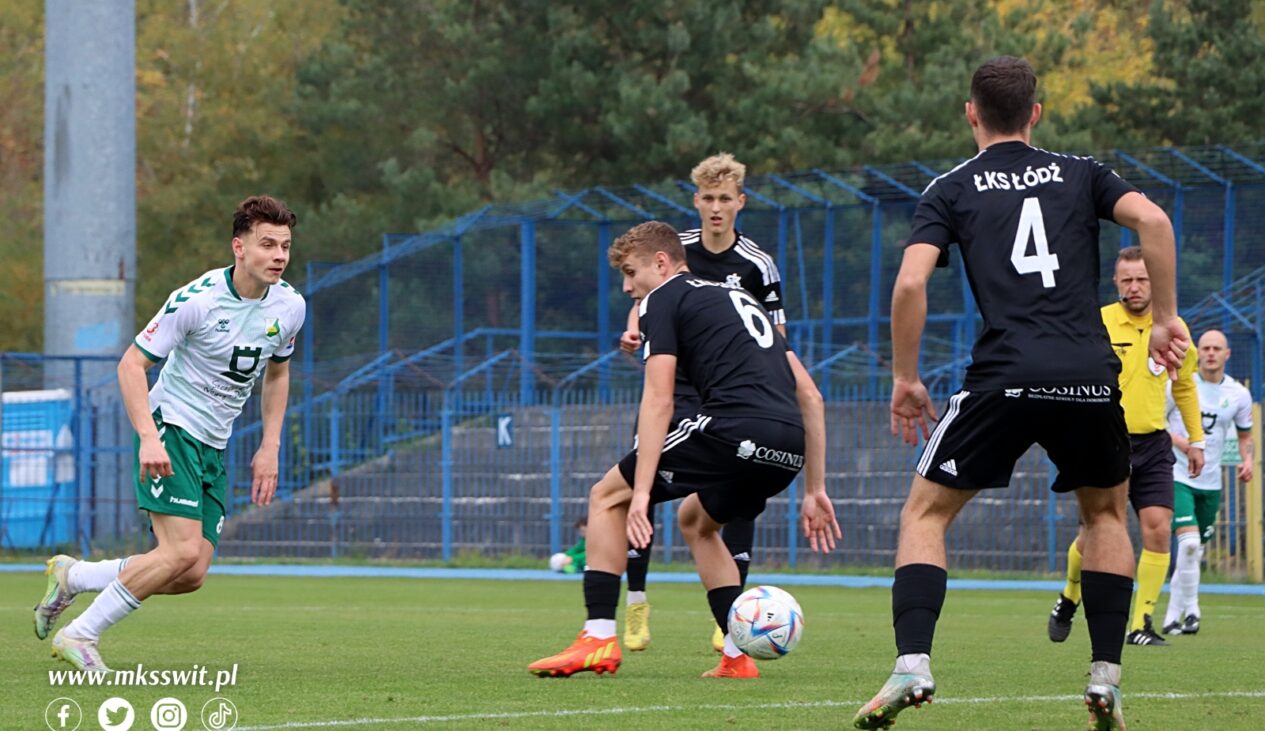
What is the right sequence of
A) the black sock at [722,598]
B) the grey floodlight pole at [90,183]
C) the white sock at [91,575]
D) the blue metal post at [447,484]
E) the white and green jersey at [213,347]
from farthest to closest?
the grey floodlight pole at [90,183] < the blue metal post at [447,484] < the white sock at [91,575] < the black sock at [722,598] < the white and green jersey at [213,347]

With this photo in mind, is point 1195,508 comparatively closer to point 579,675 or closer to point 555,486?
point 579,675

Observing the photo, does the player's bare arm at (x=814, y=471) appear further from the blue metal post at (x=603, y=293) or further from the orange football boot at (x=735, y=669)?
the blue metal post at (x=603, y=293)

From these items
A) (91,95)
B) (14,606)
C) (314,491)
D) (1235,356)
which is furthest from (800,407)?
(91,95)

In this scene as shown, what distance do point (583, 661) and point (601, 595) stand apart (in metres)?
0.29

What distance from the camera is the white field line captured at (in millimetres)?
6262

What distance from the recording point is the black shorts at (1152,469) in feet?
33.9

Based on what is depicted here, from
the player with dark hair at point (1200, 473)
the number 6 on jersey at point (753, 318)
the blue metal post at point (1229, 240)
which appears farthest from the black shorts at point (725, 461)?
the blue metal post at point (1229, 240)

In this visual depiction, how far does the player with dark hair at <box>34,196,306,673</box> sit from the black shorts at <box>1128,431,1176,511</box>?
4.66m

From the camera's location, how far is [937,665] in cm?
904

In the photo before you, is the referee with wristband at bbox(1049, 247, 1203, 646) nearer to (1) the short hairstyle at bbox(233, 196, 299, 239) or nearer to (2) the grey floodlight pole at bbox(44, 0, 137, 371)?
(1) the short hairstyle at bbox(233, 196, 299, 239)

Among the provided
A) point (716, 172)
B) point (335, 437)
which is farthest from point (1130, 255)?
point (335, 437)

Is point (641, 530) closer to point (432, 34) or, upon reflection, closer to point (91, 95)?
point (91, 95)

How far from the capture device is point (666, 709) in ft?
22.3

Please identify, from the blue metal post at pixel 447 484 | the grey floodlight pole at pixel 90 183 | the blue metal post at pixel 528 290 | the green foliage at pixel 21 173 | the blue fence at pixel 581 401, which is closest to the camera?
the blue fence at pixel 581 401
